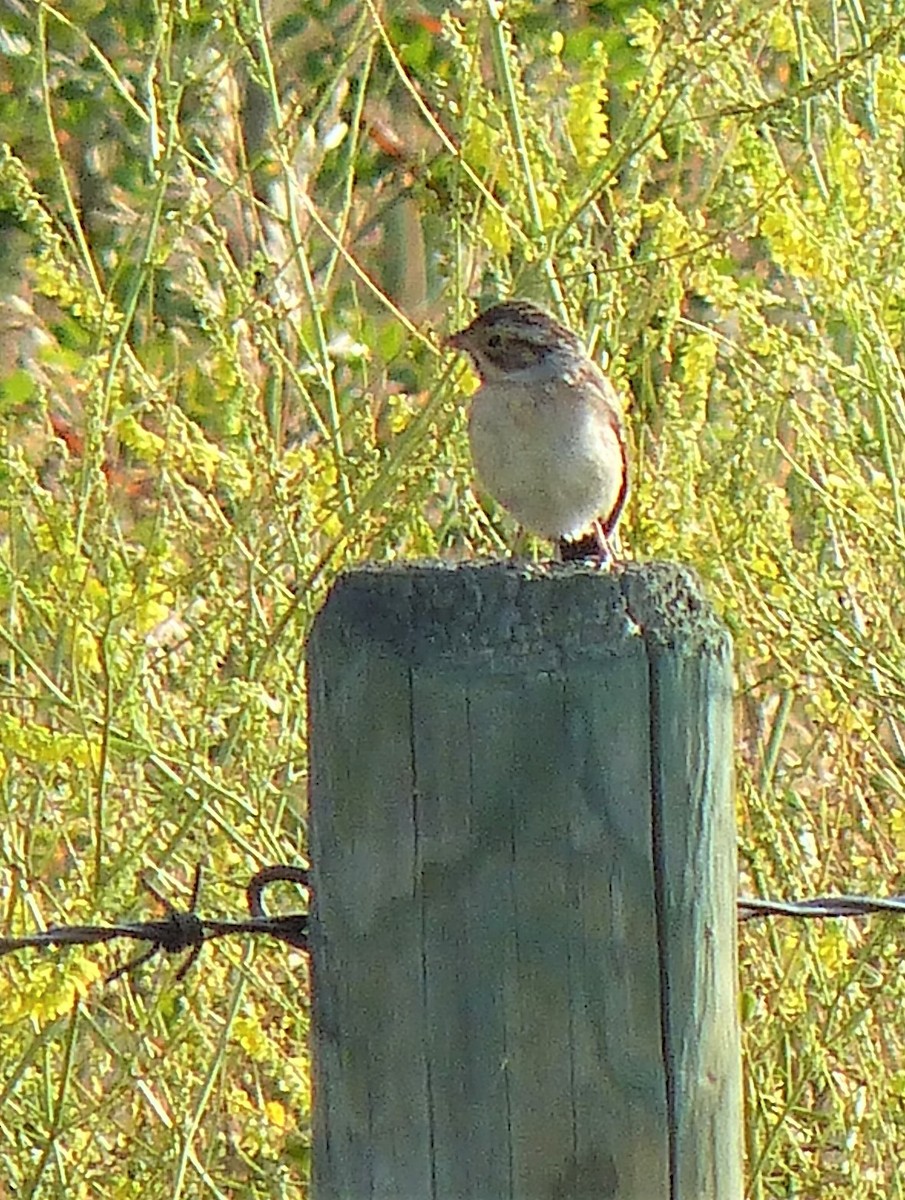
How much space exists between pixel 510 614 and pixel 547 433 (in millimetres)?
2269

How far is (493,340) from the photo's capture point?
396 cm

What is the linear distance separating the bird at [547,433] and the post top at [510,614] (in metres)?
2.09

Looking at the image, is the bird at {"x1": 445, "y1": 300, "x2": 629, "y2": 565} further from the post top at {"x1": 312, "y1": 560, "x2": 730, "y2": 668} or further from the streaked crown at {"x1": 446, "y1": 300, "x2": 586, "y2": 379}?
the post top at {"x1": 312, "y1": 560, "x2": 730, "y2": 668}

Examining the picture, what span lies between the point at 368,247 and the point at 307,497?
373 centimetres

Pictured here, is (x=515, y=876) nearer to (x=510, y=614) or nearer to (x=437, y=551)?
(x=510, y=614)

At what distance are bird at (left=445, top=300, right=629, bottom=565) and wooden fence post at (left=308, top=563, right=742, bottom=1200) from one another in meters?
2.14

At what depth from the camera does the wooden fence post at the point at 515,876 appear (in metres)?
1.86

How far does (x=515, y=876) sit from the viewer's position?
6.13ft

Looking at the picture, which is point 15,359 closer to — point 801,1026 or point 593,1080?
point 801,1026

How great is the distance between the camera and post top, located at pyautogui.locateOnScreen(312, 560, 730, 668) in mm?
1862

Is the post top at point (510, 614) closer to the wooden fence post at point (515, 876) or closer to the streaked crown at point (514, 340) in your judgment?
the wooden fence post at point (515, 876)

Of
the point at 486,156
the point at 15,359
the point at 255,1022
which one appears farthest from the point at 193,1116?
the point at 15,359

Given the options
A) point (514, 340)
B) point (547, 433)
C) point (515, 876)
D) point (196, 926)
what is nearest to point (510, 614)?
point (515, 876)

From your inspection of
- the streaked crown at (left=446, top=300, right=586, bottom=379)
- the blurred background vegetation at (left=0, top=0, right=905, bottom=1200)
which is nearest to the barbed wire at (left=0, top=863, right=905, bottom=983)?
the blurred background vegetation at (left=0, top=0, right=905, bottom=1200)
